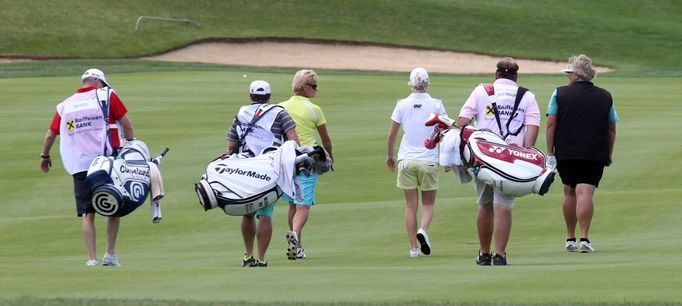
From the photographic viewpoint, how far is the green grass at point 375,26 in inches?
1848

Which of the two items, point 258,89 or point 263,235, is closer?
point 263,235

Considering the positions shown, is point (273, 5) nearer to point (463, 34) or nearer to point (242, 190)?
point (463, 34)

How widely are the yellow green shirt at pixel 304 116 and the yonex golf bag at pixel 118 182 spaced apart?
6.33 feet

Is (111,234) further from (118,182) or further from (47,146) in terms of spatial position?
(47,146)

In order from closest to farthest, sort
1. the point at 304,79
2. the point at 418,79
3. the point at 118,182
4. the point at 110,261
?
the point at 118,182 → the point at 110,261 → the point at 418,79 → the point at 304,79

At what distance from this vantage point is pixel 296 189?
11.8 metres

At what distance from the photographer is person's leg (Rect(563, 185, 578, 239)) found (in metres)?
12.9

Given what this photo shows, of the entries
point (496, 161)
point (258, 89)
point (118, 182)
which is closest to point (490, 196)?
point (496, 161)

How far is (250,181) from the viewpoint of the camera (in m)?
11.5

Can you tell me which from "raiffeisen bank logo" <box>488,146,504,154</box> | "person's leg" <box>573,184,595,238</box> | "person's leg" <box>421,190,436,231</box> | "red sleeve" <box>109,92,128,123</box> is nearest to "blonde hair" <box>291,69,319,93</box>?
"person's leg" <box>421,190,436,231</box>

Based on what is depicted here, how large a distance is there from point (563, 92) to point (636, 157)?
7029mm

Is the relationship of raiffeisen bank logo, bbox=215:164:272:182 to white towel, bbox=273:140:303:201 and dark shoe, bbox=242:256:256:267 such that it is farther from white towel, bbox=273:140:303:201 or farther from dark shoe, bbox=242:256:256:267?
dark shoe, bbox=242:256:256:267

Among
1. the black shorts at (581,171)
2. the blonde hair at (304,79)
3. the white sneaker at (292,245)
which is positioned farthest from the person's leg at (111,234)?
the black shorts at (581,171)

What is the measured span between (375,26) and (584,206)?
3994 centimetres
